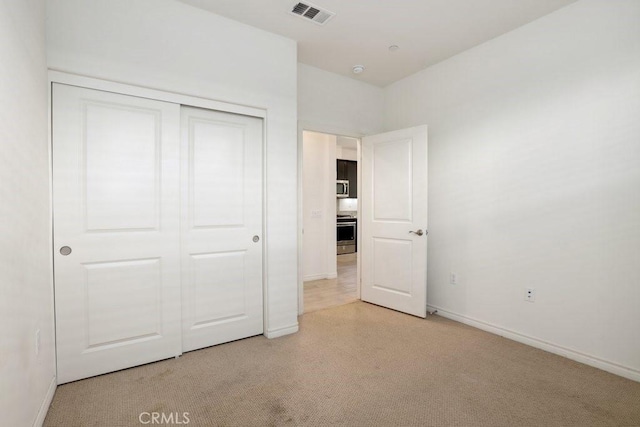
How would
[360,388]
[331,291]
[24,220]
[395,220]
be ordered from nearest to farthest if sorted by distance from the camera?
1. [24,220]
2. [360,388]
3. [395,220]
4. [331,291]

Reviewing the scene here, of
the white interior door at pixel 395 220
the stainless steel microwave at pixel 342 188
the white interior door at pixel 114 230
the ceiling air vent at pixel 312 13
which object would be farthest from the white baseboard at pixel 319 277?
the ceiling air vent at pixel 312 13

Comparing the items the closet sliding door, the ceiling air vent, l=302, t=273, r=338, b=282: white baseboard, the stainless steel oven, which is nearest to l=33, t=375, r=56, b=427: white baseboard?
the closet sliding door

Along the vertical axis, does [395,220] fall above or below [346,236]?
above

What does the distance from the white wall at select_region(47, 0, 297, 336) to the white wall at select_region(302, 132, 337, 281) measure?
88.0 inches

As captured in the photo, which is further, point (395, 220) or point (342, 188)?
point (342, 188)

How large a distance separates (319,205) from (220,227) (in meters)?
2.84

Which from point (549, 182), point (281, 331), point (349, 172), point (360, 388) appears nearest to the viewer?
point (360, 388)

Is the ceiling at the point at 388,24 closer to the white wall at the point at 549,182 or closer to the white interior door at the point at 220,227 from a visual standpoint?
the white wall at the point at 549,182

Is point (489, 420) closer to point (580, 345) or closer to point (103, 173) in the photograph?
point (580, 345)

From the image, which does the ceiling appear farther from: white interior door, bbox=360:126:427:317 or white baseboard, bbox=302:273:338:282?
white baseboard, bbox=302:273:338:282

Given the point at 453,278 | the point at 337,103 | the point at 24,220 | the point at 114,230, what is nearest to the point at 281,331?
the point at 114,230

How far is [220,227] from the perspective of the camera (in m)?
2.70

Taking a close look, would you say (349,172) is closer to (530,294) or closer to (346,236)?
(346,236)

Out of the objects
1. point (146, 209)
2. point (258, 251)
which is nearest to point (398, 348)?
point (258, 251)
